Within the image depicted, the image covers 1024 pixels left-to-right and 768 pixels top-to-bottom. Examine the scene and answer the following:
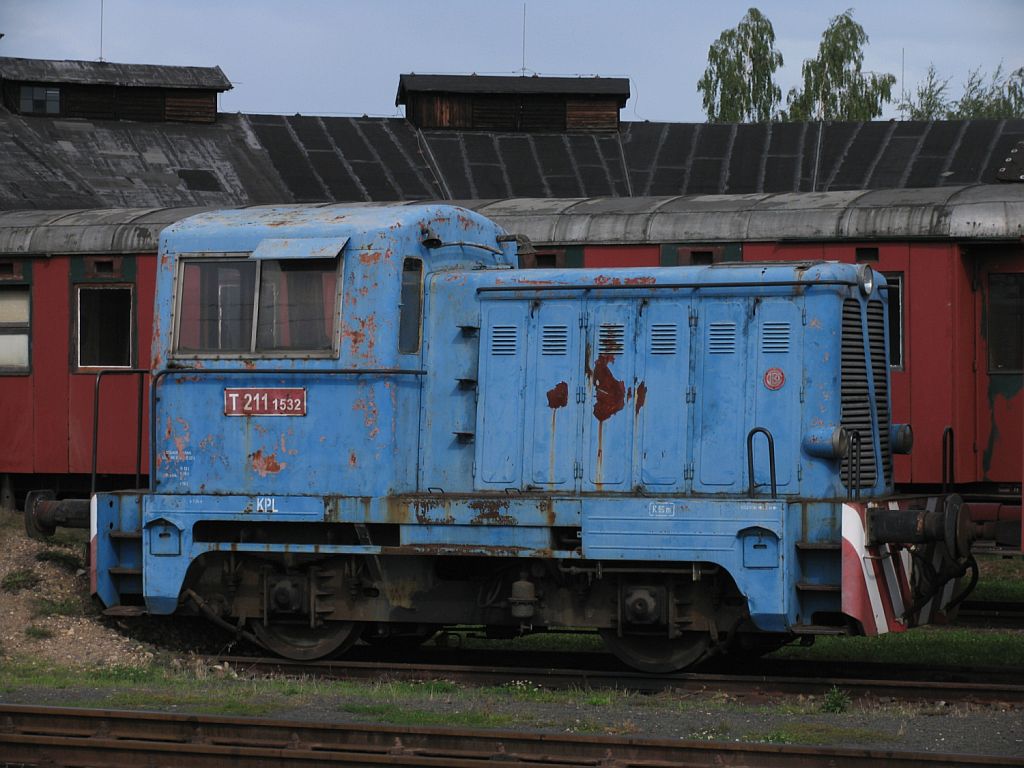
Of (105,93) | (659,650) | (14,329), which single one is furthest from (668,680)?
(105,93)

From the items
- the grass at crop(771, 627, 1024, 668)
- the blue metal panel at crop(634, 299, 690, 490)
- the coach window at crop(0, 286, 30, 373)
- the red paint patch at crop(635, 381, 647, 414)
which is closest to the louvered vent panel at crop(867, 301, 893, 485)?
the blue metal panel at crop(634, 299, 690, 490)

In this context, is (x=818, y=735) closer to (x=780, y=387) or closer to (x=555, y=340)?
(x=780, y=387)

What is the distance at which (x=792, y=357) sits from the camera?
9.16 metres

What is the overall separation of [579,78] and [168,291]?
70.7 feet

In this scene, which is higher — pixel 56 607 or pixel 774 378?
pixel 774 378

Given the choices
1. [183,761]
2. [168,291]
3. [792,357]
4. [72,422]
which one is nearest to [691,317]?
[792,357]

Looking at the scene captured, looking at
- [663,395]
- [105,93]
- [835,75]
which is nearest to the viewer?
[663,395]

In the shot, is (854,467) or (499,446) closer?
(854,467)

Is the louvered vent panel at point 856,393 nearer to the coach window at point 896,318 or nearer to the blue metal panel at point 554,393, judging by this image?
the blue metal panel at point 554,393

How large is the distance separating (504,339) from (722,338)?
1.51 metres

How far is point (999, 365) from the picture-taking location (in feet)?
42.4

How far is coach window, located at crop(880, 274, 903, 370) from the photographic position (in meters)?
12.7

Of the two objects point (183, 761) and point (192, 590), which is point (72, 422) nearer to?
point (192, 590)

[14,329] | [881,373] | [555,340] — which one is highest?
[14,329]
